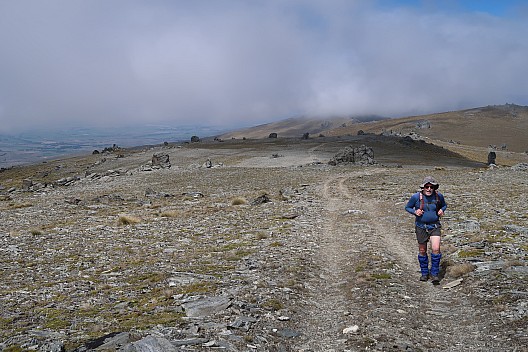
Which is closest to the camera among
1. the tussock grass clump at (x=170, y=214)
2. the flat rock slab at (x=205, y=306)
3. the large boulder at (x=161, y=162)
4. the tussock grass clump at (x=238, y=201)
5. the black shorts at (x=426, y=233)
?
the flat rock slab at (x=205, y=306)

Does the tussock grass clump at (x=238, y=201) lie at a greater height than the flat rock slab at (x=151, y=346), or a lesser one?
lesser

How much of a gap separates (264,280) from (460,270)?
6.51 m

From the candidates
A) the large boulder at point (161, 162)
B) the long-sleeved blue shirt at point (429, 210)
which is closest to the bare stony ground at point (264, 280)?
the long-sleeved blue shirt at point (429, 210)

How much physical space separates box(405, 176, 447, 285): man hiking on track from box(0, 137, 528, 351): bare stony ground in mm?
678

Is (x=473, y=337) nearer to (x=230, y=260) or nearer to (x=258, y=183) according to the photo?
(x=230, y=260)

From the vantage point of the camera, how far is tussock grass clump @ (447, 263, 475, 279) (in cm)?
1410

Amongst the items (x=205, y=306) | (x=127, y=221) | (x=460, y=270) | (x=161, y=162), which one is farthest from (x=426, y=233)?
(x=161, y=162)

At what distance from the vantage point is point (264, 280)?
13.5m

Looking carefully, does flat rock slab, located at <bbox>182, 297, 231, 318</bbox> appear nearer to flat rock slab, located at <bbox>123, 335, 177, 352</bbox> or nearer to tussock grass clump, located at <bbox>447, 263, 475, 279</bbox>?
flat rock slab, located at <bbox>123, 335, 177, 352</bbox>

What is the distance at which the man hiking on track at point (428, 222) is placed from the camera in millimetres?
14012

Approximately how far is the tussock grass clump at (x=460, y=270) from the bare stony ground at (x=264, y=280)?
0.05m

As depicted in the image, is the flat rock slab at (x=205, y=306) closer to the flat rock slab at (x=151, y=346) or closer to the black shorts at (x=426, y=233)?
the flat rock slab at (x=151, y=346)

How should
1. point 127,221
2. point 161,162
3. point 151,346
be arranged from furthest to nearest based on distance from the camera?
point 161,162 → point 127,221 → point 151,346

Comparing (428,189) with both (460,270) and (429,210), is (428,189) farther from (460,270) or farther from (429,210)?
(460,270)
